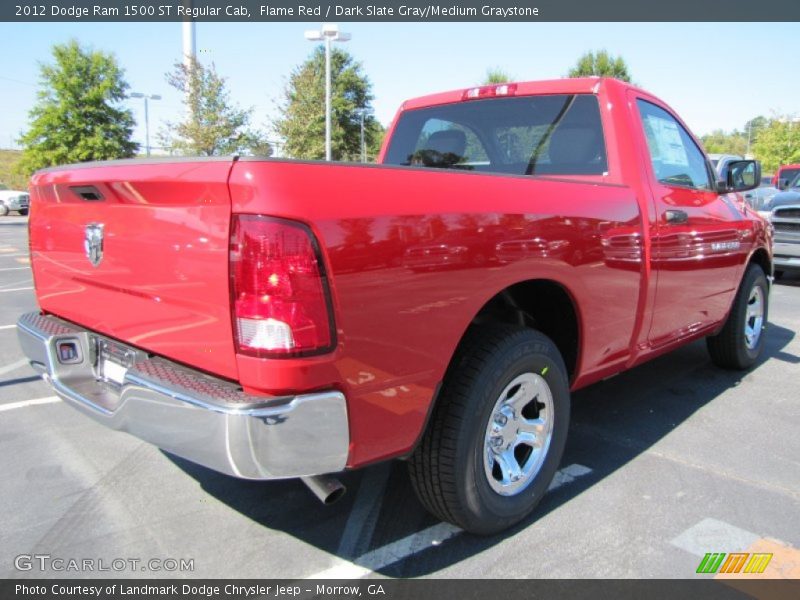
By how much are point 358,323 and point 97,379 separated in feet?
4.47

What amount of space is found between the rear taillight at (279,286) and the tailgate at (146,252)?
0.24 feet

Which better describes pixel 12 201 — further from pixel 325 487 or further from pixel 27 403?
pixel 325 487

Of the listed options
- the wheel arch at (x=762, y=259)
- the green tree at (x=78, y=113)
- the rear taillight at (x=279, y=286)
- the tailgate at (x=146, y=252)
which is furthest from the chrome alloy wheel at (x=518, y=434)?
the green tree at (x=78, y=113)

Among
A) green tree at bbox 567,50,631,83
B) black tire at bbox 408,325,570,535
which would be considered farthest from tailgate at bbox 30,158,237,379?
green tree at bbox 567,50,631,83

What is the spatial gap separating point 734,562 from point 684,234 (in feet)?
5.81

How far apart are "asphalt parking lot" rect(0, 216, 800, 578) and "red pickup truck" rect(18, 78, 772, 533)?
0.81 ft

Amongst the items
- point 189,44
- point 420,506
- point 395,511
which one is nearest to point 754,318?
point 420,506

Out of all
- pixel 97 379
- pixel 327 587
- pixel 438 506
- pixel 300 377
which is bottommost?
pixel 327 587

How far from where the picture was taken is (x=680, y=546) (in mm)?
2500

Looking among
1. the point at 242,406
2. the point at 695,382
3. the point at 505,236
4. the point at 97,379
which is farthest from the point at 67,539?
the point at 695,382

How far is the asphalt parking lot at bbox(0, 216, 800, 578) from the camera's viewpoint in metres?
2.38

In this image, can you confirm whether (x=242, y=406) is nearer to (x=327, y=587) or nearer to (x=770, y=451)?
(x=327, y=587)

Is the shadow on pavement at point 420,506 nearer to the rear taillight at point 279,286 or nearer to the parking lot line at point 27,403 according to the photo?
the rear taillight at point 279,286

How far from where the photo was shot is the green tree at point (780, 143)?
36.1m
